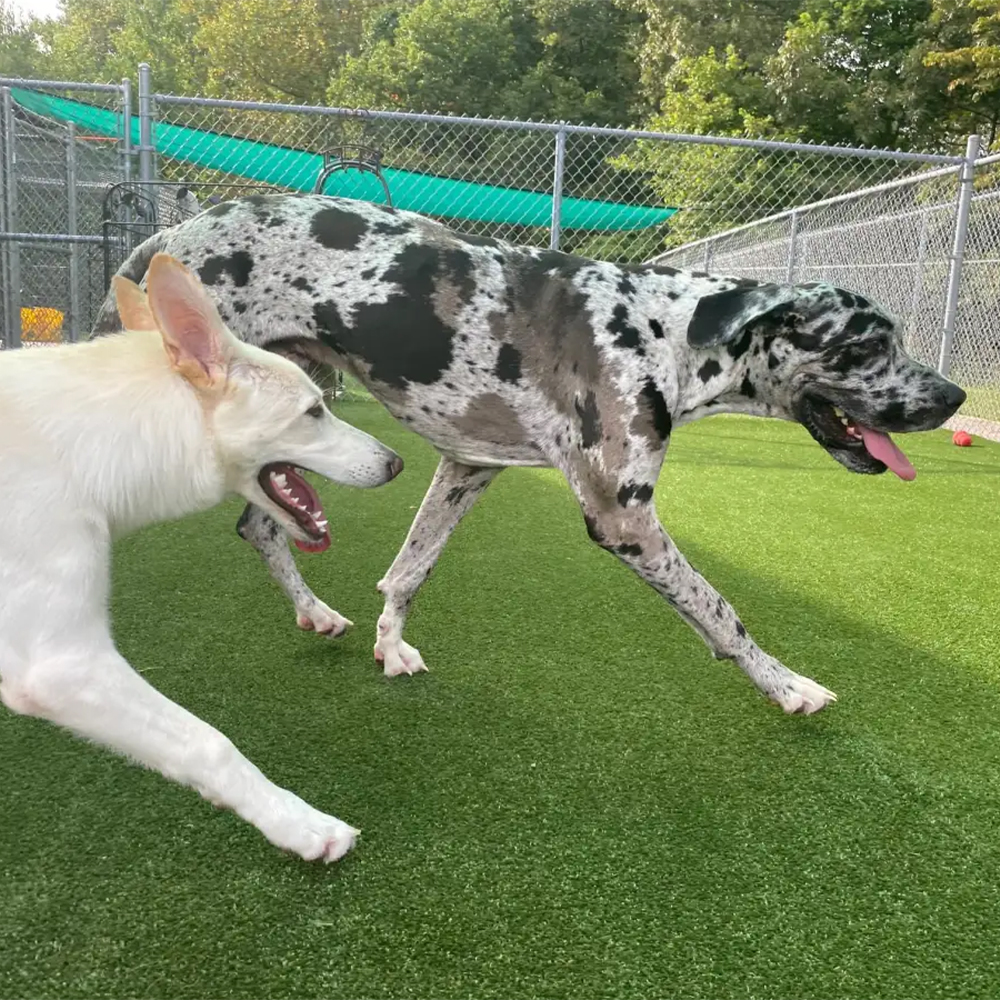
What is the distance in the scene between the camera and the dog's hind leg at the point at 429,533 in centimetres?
276

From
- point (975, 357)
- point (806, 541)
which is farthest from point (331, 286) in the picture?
point (975, 357)

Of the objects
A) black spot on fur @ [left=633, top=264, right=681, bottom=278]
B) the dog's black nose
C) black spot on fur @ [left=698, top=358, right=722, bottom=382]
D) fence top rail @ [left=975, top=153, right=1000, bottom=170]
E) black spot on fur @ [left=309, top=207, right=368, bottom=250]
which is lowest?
the dog's black nose

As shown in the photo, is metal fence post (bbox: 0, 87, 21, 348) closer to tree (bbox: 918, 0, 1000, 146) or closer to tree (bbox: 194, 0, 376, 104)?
tree (bbox: 918, 0, 1000, 146)

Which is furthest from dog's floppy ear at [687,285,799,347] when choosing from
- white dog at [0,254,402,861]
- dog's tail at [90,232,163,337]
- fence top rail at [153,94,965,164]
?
fence top rail at [153,94,965,164]

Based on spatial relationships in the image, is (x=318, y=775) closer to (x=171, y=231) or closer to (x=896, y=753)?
(x=896, y=753)

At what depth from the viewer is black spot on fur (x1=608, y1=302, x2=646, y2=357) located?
246 centimetres

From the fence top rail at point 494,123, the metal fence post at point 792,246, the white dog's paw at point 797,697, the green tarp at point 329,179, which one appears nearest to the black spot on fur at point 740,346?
the white dog's paw at point 797,697

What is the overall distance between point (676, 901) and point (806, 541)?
3.09 m

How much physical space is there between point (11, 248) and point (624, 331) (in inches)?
281

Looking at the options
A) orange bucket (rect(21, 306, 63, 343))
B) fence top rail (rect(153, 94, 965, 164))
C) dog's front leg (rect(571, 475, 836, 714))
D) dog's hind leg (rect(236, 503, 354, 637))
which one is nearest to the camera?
dog's front leg (rect(571, 475, 836, 714))

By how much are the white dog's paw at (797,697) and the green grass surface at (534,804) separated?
0.05 meters

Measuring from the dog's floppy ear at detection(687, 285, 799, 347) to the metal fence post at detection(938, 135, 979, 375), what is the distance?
6.43 m

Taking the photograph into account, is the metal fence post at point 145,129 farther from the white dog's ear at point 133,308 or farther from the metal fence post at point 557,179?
the white dog's ear at point 133,308

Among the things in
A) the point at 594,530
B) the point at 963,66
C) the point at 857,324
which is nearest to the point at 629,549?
the point at 594,530
